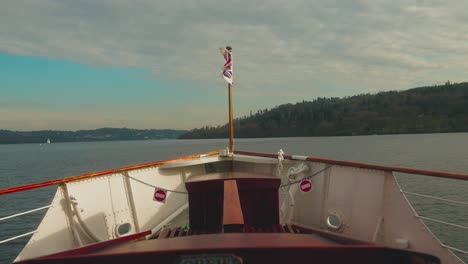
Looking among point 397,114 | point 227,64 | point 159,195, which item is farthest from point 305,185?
point 397,114

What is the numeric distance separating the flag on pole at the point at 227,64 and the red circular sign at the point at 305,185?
12.3ft

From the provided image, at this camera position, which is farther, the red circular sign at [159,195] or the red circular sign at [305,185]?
the red circular sign at [305,185]

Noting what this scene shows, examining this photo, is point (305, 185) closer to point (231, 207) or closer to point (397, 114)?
point (231, 207)

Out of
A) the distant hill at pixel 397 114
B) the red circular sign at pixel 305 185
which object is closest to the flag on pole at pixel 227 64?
the red circular sign at pixel 305 185

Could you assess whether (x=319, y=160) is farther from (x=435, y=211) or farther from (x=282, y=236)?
(x=435, y=211)

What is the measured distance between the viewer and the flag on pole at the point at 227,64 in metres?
9.98

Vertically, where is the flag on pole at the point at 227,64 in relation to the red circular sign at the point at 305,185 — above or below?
above

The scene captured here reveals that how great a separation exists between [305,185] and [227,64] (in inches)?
169

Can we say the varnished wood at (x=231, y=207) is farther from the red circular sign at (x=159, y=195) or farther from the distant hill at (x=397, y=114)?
the distant hill at (x=397, y=114)

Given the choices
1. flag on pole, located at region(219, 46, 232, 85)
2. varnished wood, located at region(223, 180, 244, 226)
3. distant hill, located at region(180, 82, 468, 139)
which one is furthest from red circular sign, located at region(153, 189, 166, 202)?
distant hill, located at region(180, 82, 468, 139)

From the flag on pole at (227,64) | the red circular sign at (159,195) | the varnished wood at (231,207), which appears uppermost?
the flag on pole at (227,64)

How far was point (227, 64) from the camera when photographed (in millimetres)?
10055

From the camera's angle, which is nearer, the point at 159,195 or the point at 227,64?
the point at 159,195

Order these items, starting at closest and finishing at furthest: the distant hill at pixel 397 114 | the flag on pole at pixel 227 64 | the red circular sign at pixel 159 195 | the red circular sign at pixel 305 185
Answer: the red circular sign at pixel 159 195, the red circular sign at pixel 305 185, the flag on pole at pixel 227 64, the distant hill at pixel 397 114
